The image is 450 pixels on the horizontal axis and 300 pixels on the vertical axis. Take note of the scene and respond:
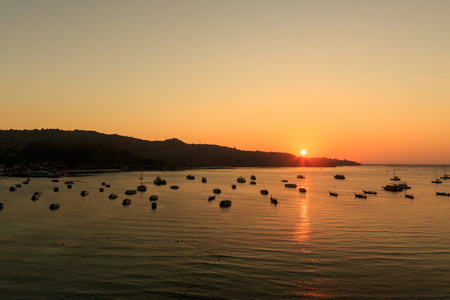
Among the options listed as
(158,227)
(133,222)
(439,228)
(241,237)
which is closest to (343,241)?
(241,237)

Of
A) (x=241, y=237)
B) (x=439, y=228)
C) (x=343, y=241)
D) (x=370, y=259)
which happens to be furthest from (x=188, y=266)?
(x=439, y=228)

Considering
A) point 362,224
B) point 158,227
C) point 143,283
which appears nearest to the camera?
point 143,283

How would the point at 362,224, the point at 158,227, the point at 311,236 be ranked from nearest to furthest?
the point at 311,236, the point at 158,227, the point at 362,224

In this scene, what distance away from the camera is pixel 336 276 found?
43.6 metres

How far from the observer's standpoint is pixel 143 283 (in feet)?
133

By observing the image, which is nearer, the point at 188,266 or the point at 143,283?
the point at 143,283

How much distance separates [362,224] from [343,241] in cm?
1923

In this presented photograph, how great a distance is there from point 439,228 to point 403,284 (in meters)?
39.9

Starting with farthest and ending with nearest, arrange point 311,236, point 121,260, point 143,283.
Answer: point 311,236 < point 121,260 < point 143,283

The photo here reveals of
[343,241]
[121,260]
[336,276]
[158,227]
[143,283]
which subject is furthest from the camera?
[158,227]

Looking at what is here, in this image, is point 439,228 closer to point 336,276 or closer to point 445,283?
point 445,283

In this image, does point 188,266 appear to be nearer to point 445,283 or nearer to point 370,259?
point 370,259

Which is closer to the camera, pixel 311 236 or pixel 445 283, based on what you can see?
pixel 445 283

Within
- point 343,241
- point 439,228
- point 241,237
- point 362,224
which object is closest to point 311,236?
point 343,241
